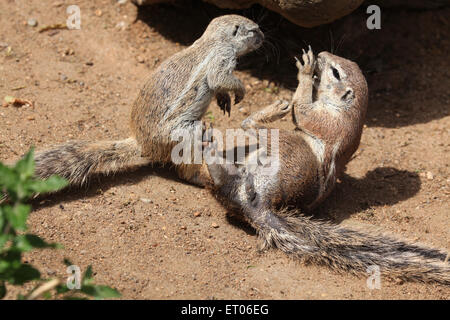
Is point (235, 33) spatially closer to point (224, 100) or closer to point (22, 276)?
point (224, 100)

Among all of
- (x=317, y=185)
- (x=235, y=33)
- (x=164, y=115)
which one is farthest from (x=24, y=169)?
(x=235, y=33)

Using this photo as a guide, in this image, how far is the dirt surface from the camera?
4.89 meters

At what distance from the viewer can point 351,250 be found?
515cm

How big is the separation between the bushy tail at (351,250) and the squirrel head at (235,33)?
228 centimetres

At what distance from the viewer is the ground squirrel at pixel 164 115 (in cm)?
571

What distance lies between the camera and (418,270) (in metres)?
4.98

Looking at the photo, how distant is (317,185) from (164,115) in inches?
73.9

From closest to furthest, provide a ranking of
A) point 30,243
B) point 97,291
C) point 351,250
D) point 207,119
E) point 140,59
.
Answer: point 30,243 → point 97,291 → point 351,250 → point 207,119 → point 140,59

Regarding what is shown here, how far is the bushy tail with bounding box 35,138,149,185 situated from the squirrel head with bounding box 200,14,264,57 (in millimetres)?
1639

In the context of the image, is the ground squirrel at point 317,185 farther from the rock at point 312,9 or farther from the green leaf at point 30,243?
the green leaf at point 30,243

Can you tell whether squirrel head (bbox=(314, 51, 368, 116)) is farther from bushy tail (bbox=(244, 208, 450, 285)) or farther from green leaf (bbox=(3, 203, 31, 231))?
green leaf (bbox=(3, 203, 31, 231))

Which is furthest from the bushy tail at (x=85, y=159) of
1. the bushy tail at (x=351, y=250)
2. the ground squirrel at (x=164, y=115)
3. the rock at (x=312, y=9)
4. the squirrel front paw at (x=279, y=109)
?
the rock at (x=312, y=9)

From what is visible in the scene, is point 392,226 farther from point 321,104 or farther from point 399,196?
point 321,104

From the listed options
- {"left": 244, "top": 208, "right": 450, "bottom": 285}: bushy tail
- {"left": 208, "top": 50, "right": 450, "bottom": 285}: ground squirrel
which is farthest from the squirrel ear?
{"left": 244, "top": 208, "right": 450, "bottom": 285}: bushy tail
